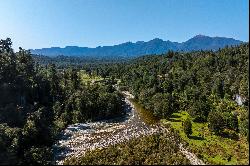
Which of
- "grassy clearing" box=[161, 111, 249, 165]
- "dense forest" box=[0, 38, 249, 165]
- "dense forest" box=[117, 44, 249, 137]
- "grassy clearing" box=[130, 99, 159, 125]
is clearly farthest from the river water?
"grassy clearing" box=[161, 111, 249, 165]

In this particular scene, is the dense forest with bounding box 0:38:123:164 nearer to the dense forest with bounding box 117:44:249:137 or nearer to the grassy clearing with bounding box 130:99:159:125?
the grassy clearing with bounding box 130:99:159:125

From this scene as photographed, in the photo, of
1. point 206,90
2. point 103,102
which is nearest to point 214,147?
point 103,102

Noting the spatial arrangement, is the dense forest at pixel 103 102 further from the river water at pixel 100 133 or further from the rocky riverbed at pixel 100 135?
the river water at pixel 100 133

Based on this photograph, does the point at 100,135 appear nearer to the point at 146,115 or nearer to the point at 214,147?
the point at 146,115

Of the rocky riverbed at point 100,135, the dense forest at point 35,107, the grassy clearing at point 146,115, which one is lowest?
the rocky riverbed at point 100,135

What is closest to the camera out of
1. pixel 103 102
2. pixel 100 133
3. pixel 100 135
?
pixel 100 135

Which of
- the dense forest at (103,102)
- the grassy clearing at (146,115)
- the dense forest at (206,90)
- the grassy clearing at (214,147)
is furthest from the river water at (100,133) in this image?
the grassy clearing at (214,147)

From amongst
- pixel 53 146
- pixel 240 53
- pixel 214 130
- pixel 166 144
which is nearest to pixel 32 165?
pixel 53 146
